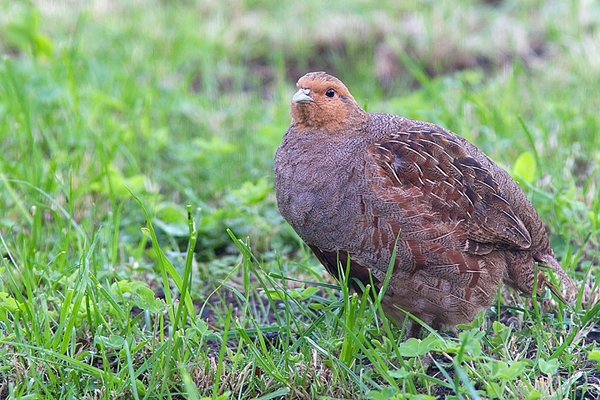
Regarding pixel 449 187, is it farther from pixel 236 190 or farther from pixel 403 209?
pixel 236 190

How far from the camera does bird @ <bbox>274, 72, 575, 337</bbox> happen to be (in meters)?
3.25

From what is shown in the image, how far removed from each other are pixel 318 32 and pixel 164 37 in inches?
55.6

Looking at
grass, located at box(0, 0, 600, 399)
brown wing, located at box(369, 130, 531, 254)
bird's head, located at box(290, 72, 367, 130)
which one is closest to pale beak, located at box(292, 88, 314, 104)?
bird's head, located at box(290, 72, 367, 130)

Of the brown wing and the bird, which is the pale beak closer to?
the bird

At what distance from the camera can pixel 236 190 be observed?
4539mm

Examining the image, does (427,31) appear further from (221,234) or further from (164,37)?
(221,234)

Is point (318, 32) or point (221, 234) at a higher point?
point (318, 32)

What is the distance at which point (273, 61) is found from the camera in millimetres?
7273

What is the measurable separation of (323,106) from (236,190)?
45.3 inches

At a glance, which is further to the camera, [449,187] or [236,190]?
[236,190]

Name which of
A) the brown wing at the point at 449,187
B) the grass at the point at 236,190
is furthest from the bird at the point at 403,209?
the grass at the point at 236,190

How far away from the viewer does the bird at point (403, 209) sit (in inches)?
128

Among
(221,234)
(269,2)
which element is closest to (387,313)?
(221,234)

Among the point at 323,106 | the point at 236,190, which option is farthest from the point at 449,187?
the point at 236,190
